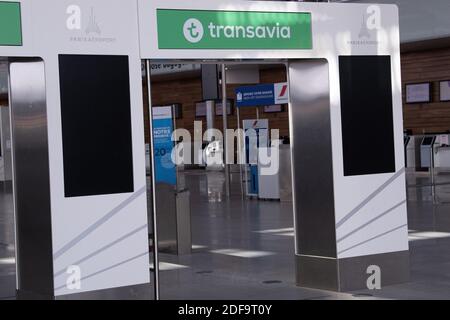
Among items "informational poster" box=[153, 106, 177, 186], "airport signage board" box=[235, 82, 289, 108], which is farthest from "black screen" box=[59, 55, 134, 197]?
"airport signage board" box=[235, 82, 289, 108]

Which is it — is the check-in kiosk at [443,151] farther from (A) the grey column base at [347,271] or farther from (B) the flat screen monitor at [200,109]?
(A) the grey column base at [347,271]

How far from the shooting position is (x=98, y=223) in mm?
6715

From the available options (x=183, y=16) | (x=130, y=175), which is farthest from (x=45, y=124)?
(x=183, y=16)

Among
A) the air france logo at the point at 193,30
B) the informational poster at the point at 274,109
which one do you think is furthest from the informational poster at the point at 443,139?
the air france logo at the point at 193,30

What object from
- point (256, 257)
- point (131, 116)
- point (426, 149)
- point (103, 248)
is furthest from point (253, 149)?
point (103, 248)

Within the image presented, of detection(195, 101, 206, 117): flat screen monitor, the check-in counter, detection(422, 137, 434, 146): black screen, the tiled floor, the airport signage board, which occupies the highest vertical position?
detection(195, 101, 206, 117): flat screen monitor

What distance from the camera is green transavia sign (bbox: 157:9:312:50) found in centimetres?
705

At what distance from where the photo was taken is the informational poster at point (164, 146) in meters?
12.8

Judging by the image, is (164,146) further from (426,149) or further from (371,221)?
(426,149)

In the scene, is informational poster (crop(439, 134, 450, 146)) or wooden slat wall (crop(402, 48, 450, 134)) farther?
wooden slat wall (crop(402, 48, 450, 134))

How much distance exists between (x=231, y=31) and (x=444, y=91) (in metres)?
19.9

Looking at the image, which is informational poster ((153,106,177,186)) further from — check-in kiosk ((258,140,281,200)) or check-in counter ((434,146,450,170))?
check-in counter ((434,146,450,170))

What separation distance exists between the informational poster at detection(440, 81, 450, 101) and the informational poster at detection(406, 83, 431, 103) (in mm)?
408

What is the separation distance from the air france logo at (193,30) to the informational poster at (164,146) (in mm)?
5671
